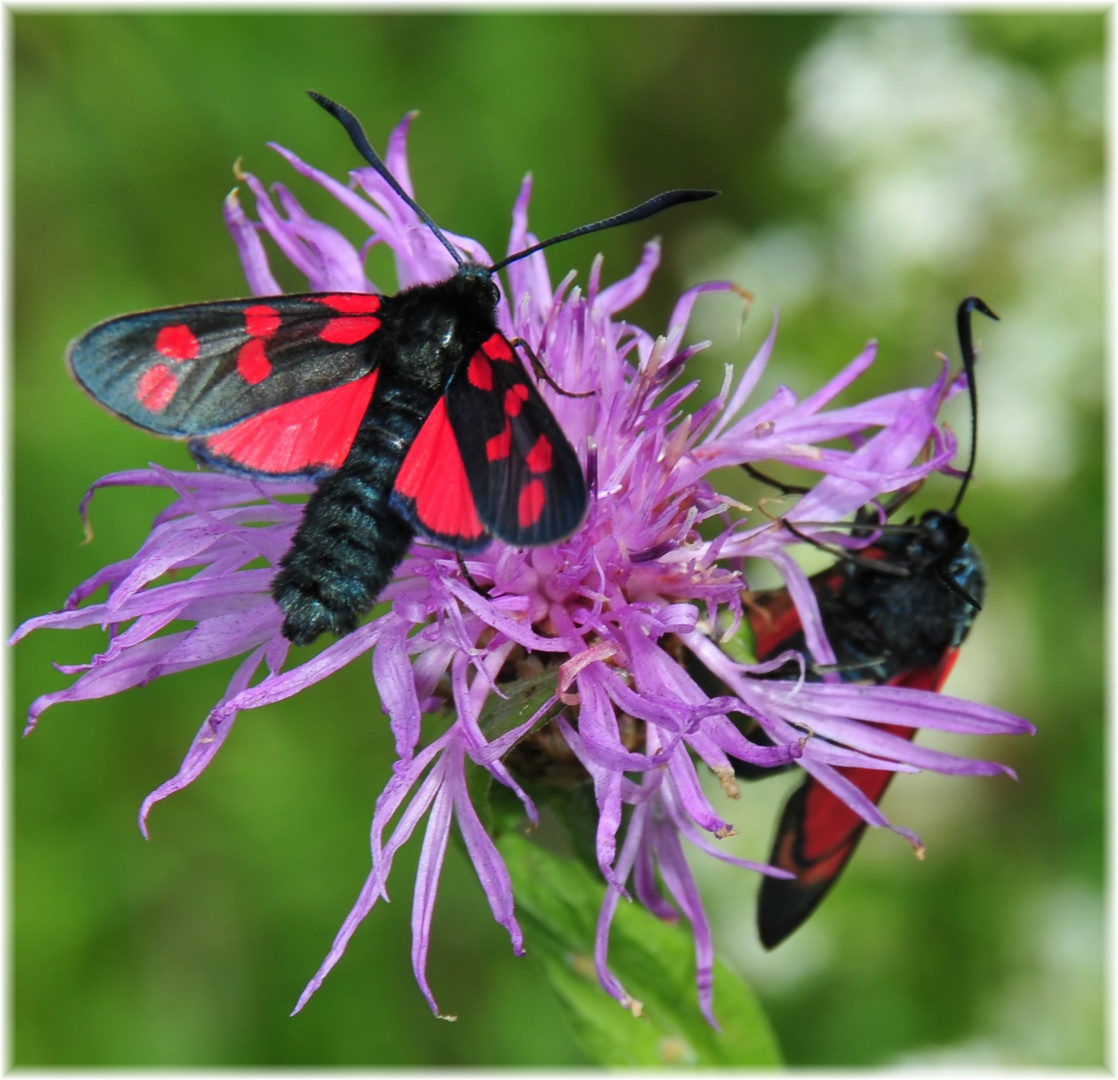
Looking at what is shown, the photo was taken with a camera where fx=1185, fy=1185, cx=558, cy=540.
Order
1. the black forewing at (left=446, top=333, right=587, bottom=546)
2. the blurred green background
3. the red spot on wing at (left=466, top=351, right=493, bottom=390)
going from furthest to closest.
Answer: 1. the blurred green background
2. the red spot on wing at (left=466, top=351, right=493, bottom=390)
3. the black forewing at (left=446, top=333, right=587, bottom=546)

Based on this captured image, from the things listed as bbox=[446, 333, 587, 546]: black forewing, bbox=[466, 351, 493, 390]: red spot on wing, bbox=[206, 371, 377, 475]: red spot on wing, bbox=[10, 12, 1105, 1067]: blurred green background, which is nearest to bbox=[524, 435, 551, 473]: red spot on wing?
bbox=[446, 333, 587, 546]: black forewing

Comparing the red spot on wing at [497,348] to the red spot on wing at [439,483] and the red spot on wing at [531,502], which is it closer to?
the red spot on wing at [439,483]

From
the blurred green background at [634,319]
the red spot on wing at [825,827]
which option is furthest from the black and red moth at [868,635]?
the blurred green background at [634,319]

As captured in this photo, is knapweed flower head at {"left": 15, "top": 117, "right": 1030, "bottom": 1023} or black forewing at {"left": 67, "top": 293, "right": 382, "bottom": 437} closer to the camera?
knapweed flower head at {"left": 15, "top": 117, "right": 1030, "bottom": 1023}

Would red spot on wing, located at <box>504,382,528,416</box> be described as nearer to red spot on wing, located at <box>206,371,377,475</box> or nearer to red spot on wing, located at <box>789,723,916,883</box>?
red spot on wing, located at <box>206,371,377,475</box>

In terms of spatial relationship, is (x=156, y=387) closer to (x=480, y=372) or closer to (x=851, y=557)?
(x=480, y=372)

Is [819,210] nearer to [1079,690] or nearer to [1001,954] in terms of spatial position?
[1079,690]

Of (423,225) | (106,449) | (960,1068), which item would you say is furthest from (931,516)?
(106,449)

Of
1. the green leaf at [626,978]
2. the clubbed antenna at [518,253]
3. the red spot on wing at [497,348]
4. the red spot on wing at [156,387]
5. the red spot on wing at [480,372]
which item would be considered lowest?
the green leaf at [626,978]
